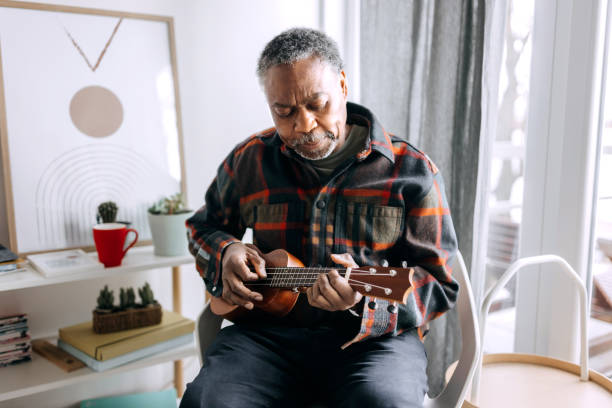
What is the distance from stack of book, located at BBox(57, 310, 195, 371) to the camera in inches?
58.7

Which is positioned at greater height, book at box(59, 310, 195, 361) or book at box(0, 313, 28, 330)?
book at box(0, 313, 28, 330)

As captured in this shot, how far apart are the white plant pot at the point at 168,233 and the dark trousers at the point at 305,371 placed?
0.49 m

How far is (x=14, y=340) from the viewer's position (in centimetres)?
153

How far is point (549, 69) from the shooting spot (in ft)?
4.53

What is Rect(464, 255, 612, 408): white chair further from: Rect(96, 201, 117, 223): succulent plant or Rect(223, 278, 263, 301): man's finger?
Rect(96, 201, 117, 223): succulent plant

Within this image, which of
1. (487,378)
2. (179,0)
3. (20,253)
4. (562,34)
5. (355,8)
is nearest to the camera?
(487,378)

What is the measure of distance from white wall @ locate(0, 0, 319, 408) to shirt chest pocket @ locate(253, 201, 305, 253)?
70 centimetres

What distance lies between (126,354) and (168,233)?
39cm

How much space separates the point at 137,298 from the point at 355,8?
1441mm

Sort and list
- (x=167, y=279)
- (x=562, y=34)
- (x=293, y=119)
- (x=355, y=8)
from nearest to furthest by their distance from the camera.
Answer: (x=293, y=119), (x=562, y=34), (x=167, y=279), (x=355, y=8)

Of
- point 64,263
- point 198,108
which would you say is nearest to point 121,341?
point 64,263

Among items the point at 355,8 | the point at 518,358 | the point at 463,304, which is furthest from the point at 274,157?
the point at 355,8

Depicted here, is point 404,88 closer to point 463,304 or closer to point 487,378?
point 463,304

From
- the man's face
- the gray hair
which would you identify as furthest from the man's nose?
the gray hair
